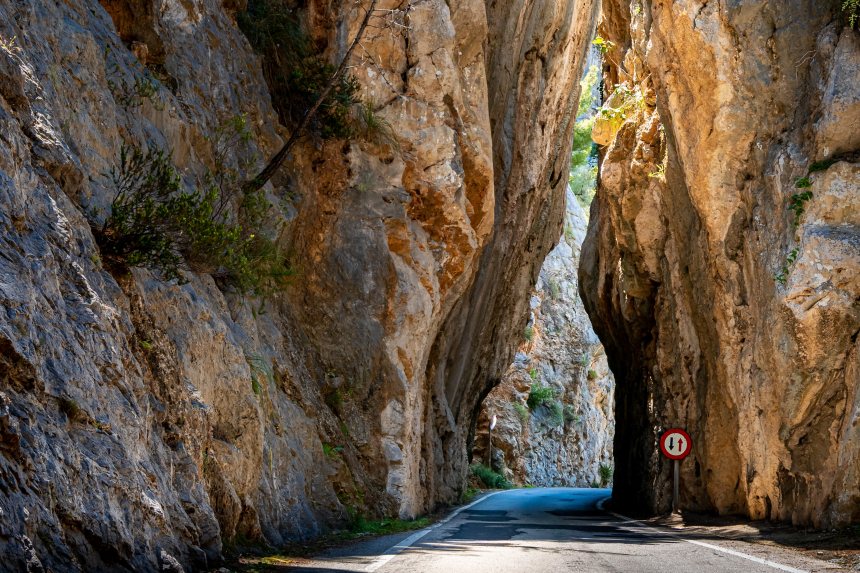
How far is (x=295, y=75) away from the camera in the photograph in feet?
53.7

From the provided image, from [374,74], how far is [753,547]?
39.3 feet

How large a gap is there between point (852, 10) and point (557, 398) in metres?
41.9

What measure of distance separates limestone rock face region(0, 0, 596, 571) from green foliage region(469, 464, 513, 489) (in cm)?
1487

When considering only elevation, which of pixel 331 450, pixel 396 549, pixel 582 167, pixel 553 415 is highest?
pixel 582 167

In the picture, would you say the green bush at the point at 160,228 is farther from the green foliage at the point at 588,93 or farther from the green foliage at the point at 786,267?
the green foliage at the point at 588,93

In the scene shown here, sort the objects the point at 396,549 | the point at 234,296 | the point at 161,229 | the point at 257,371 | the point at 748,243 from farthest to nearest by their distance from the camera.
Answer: the point at 748,243 → the point at 234,296 → the point at 257,371 → the point at 396,549 → the point at 161,229

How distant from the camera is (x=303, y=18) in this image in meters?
17.4

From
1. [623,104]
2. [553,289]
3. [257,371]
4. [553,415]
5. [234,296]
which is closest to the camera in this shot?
[257,371]

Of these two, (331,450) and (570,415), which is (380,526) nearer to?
(331,450)

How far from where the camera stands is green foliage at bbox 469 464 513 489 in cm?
4259

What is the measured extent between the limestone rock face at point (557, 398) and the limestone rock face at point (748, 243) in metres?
25.8

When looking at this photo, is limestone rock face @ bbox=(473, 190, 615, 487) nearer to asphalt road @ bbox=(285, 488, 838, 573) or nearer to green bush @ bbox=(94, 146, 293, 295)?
asphalt road @ bbox=(285, 488, 838, 573)

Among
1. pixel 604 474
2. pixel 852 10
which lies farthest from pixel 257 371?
pixel 604 474

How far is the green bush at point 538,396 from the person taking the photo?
5253 centimetres
